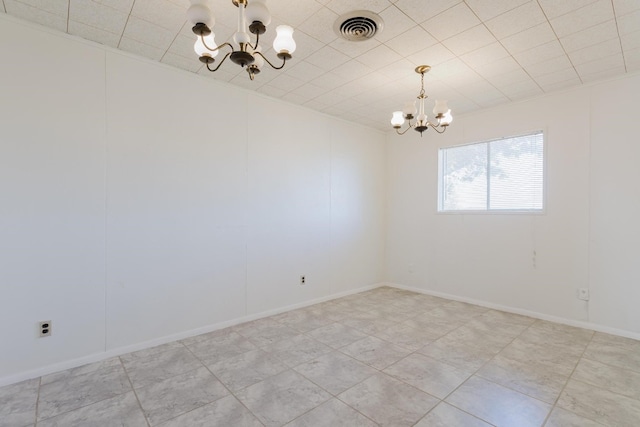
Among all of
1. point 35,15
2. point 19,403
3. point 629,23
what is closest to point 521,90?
point 629,23

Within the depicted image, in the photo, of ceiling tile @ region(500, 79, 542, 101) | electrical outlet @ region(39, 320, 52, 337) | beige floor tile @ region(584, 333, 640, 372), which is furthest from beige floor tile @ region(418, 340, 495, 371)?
electrical outlet @ region(39, 320, 52, 337)

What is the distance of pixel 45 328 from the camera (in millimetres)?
2523

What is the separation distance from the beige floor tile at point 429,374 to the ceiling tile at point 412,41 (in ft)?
9.23

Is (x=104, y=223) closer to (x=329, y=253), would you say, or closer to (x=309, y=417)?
(x=309, y=417)

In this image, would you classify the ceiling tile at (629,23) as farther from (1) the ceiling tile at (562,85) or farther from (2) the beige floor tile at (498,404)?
(2) the beige floor tile at (498,404)

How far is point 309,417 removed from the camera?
6.54 feet

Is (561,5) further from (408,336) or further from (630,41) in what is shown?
(408,336)

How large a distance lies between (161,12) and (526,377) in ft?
13.3

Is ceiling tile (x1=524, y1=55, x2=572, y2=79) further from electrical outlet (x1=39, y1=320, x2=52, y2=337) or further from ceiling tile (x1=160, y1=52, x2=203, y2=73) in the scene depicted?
electrical outlet (x1=39, y1=320, x2=52, y2=337)

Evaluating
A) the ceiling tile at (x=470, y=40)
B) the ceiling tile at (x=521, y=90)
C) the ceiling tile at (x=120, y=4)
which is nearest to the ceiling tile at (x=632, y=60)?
the ceiling tile at (x=521, y=90)

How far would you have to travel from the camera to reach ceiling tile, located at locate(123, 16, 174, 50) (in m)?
2.46

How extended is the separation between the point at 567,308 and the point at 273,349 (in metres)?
3.53

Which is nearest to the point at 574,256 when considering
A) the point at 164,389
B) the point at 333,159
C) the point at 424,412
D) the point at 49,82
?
the point at 424,412

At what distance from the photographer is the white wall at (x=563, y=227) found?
11.0ft
